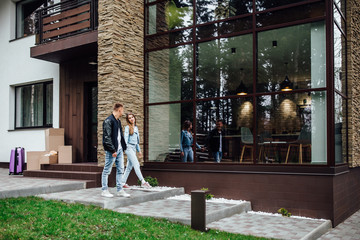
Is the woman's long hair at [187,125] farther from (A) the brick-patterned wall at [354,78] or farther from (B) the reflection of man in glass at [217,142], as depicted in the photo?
(A) the brick-patterned wall at [354,78]

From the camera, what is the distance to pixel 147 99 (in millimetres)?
10352

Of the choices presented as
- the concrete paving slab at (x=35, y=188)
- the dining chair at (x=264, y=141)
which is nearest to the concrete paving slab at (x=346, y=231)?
the dining chair at (x=264, y=141)

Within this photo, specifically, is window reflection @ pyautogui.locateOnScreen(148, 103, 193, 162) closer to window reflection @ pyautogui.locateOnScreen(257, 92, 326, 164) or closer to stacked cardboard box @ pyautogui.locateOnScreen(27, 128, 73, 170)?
window reflection @ pyautogui.locateOnScreen(257, 92, 326, 164)

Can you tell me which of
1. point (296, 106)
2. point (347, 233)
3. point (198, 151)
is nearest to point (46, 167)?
point (198, 151)

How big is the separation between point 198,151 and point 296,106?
2637mm

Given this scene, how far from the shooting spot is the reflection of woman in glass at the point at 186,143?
9453mm

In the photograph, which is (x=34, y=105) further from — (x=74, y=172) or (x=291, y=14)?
(x=291, y=14)

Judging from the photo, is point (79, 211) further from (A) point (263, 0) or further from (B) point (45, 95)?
(B) point (45, 95)

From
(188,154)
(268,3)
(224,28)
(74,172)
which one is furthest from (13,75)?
(268,3)

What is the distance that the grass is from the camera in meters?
5.20

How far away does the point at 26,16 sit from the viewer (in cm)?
1473

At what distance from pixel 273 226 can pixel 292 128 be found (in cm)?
246

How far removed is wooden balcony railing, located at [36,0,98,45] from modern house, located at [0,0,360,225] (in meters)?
0.05

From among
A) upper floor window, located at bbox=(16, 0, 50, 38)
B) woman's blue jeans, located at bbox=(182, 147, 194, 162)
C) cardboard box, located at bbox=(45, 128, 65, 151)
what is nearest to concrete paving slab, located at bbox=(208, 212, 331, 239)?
woman's blue jeans, located at bbox=(182, 147, 194, 162)
